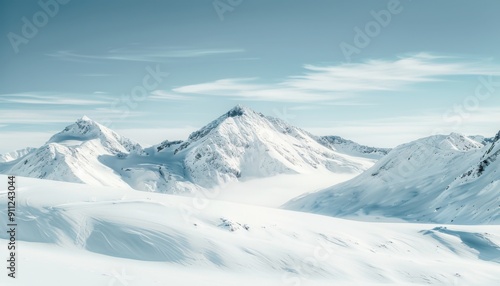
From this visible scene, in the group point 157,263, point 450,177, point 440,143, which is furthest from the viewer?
point 440,143

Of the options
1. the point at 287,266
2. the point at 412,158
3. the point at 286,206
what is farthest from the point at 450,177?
the point at 287,266

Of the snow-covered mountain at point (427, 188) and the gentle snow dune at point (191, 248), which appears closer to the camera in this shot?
the gentle snow dune at point (191, 248)

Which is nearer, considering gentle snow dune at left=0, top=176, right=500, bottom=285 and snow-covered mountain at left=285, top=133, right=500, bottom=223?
gentle snow dune at left=0, top=176, right=500, bottom=285

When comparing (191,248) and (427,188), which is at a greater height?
(191,248)

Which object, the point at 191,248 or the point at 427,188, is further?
the point at 427,188

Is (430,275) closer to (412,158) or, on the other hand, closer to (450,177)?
(450,177)
